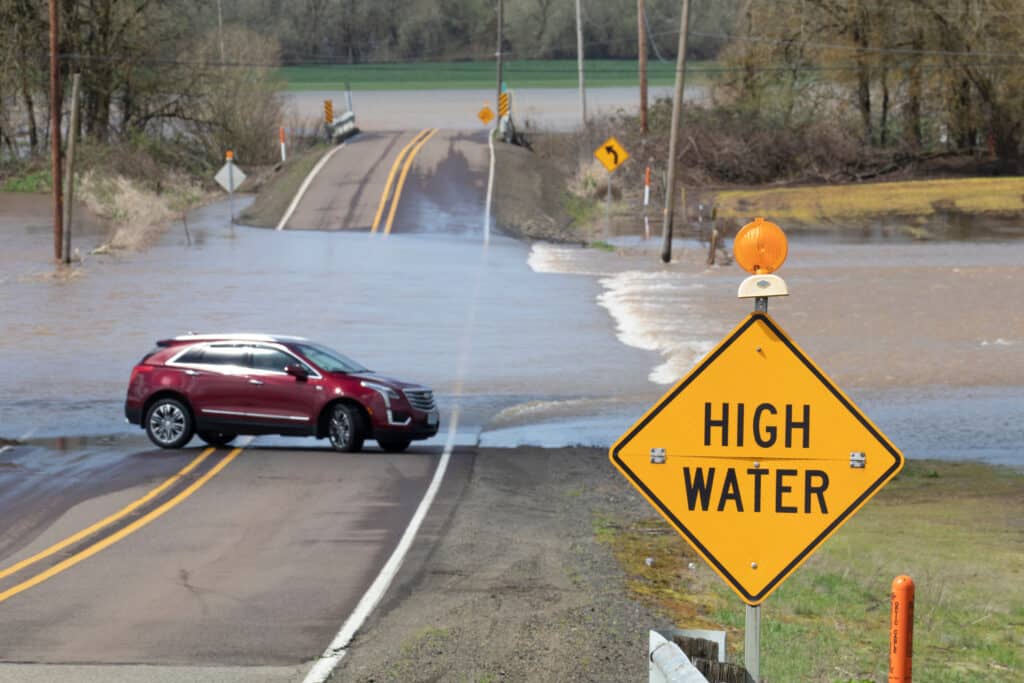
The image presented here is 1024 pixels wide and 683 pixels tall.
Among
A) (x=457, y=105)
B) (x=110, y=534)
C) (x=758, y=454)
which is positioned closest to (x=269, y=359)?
(x=110, y=534)

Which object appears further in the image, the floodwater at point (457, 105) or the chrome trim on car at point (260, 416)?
the floodwater at point (457, 105)

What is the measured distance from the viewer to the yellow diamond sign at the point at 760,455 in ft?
21.2

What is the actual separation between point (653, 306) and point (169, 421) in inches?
696

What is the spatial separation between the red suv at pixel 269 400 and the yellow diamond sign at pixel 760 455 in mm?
15138

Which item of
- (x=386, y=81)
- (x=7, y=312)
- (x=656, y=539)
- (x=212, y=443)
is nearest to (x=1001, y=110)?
(x=7, y=312)

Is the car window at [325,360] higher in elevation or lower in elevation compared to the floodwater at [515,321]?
higher

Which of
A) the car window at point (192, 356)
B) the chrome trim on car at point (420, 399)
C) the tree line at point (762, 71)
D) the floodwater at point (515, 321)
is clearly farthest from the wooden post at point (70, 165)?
the chrome trim on car at point (420, 399)

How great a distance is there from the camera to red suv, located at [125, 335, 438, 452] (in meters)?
21.7

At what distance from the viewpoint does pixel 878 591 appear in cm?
1320

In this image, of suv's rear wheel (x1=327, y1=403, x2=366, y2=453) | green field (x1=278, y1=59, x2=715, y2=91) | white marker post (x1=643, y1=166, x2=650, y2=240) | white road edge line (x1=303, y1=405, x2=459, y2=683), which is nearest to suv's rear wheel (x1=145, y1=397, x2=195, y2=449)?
suv's rear wheel (x1=327, y1=403, x2=366, y2=453)

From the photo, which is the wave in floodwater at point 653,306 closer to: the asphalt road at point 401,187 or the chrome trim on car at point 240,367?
the asphalt road at point 401,187

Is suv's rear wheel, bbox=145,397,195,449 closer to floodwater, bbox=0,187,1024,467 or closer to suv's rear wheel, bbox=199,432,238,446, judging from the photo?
suv's rear wheel, bbox=199,432,238,446

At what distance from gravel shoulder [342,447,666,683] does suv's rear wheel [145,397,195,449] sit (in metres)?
5.17

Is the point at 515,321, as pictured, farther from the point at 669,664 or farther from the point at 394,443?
the point at 669,664
